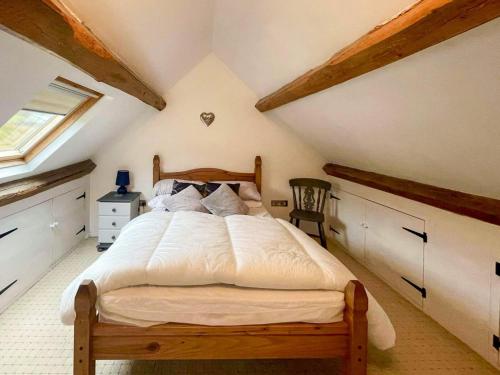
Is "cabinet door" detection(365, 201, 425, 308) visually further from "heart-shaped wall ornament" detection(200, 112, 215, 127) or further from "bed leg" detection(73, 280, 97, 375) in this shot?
"bed leg" detection(73, 280, 97, 375)

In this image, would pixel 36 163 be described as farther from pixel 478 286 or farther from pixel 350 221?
pixel 478 286

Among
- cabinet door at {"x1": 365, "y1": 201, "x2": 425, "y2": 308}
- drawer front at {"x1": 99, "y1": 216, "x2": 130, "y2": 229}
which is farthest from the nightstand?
cabinet door at {"x1": 365, "y1": 201, "x2": 425, "y2": 308}

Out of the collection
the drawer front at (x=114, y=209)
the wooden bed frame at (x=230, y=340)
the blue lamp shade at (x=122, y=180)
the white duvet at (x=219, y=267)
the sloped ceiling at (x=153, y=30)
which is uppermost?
the sloped ceiling at (x=153, y=30)

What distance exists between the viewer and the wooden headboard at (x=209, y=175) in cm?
415

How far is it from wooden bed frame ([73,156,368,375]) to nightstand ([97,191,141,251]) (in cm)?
215

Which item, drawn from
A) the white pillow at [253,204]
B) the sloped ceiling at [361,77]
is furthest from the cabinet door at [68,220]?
the white pillow at [253,204]

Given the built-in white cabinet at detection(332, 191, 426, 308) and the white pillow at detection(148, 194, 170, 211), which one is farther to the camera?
the white pillow at detection(148, 194, 170, 211)

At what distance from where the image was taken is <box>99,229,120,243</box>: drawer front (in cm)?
366

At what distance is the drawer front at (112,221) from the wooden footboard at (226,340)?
216 cm

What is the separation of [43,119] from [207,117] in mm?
1912

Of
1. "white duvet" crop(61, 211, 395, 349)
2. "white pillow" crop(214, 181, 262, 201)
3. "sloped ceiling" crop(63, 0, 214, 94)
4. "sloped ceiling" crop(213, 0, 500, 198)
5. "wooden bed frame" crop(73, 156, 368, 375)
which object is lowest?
"wooden bed frame" crop(73, 156, 368, 375)

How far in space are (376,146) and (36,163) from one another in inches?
118

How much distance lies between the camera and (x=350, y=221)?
3826mm

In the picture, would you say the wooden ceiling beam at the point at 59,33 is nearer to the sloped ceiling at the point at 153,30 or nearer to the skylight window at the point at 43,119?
the sloped ceiling at the point at 153,30
